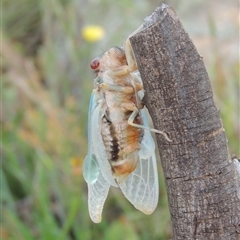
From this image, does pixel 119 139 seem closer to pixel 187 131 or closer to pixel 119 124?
pixel 119 124

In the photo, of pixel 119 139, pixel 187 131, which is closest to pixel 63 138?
pixel 119 139

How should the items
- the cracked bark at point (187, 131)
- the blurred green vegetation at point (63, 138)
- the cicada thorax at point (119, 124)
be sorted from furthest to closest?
the blurred green vegetation at point (63, 138) < the cicada thorax at point (119, 124) < the cracked bark at point (187, 131)

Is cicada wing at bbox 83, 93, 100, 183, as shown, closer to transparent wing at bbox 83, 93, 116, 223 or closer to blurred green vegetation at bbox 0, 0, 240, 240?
transparent wing at bbox 83, 93, 116, 223

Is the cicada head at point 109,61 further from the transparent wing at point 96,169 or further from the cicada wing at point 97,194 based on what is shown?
the cicada wing at point 97,194

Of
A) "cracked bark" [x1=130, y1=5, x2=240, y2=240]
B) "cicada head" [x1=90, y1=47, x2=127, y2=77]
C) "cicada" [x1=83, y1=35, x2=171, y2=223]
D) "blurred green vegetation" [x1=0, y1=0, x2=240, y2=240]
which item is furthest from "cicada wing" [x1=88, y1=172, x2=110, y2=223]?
"blurred green vegetation" [x1=0, y1=0, x2=240, y2=240]

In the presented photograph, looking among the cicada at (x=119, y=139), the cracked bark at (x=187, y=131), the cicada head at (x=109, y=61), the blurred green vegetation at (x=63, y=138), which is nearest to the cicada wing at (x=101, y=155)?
the cicada at (x=119, y=139)

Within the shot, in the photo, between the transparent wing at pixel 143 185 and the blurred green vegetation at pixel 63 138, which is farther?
the blurred green vegetation at pixel 63 138

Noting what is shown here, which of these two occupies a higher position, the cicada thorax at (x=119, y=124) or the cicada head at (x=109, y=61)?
the cicada head at (x=109, y=61)
